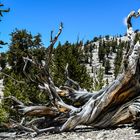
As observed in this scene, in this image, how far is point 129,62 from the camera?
36.8ft

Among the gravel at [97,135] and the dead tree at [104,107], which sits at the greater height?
the dead tree at [104,107]

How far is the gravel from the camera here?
33.5 feet

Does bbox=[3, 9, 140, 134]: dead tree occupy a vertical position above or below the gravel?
above

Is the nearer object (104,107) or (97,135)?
(97,135)

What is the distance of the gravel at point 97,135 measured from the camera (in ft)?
33.5

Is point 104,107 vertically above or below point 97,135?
above

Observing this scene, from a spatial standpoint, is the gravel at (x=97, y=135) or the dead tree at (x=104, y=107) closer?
the gravel at (x=97, y=135)

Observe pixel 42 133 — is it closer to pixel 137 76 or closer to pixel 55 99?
pixel 55 99

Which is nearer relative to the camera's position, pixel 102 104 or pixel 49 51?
pixel 102 104

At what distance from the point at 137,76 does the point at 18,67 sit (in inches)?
1103

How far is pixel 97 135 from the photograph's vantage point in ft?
35.2

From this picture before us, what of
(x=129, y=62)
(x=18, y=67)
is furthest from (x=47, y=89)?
(x=18, y=67)

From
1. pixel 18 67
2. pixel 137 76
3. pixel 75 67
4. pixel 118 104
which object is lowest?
pixel 118 104

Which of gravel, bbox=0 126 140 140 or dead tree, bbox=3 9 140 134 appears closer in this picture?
gravel, bbox=0 126 140 140
